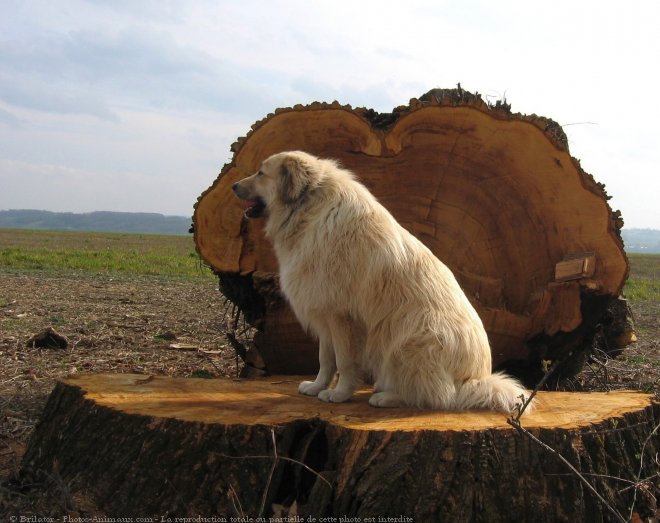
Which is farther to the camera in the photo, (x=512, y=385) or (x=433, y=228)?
(x=433, y=228)

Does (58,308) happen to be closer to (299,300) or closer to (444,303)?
(299,300)

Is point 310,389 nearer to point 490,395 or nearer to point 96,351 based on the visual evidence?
point 490,395

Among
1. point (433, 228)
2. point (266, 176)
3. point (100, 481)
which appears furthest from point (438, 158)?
point (100, 481)

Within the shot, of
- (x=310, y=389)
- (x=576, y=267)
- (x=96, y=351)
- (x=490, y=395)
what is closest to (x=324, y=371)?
(x=310, y=389)

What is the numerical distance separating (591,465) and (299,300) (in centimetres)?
198

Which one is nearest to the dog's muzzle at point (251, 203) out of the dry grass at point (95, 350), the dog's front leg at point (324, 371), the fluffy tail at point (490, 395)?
the dog's front leg at point (324, 371)

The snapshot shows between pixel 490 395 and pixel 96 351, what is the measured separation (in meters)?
4.93

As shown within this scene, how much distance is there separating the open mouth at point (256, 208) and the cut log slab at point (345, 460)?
1565 millimetres

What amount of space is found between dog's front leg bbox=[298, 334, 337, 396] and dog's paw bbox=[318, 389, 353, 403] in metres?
0.19

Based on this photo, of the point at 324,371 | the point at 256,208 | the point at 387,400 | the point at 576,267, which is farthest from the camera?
the point at 576,267

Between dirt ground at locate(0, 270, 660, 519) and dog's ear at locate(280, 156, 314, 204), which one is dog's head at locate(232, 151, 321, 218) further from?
dirt ground at locate(0, 270, 660, 519)

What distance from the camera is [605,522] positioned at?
304 cm

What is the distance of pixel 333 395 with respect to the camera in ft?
12.9

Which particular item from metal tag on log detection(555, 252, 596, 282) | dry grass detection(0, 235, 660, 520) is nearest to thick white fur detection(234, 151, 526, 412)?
metal tag on log detection(555, 252, 596, 282)
